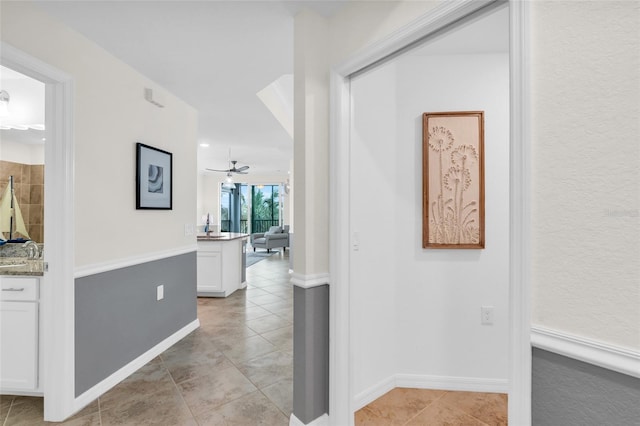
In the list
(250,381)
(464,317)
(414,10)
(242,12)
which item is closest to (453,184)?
(464,317)

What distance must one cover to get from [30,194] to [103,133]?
7.28ft

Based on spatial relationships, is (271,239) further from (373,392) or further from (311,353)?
(311,353)

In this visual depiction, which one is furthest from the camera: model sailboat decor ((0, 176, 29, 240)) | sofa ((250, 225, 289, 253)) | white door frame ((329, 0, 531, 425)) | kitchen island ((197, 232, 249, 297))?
sofa ((250, 225, 289, 253))

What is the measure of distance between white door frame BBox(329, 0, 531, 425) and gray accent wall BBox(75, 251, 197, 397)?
65.4 inches

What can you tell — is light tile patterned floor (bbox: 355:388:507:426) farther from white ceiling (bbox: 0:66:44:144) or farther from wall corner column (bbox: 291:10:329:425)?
white ceiling (bbox: 0:66:44:144)

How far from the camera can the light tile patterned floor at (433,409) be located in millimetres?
1834

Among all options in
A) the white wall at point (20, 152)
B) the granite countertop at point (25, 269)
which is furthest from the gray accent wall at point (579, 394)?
the white wall at point (20, 152)

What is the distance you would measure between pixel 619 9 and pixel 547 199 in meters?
0.51

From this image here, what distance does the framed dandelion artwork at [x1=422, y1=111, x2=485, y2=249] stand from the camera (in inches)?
82.5

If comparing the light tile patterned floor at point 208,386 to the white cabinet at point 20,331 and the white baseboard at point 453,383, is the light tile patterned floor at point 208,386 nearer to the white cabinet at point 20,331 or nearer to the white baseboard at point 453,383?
the white cabinet at point 20,331

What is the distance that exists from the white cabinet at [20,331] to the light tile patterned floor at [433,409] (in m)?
2.10

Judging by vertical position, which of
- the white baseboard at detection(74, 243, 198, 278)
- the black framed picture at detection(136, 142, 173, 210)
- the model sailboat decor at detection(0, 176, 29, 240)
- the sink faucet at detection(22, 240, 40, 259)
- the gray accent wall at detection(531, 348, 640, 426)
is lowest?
the gray accent wall at detection(531, 348, 640, 426)

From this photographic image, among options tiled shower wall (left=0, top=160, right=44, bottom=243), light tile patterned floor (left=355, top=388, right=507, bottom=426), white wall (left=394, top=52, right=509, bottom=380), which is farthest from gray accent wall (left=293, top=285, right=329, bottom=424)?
tiled shower wall (left=0, top=160, right=44, bottom=243)

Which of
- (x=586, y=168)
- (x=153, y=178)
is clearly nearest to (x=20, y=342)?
(x=153, y=178)
